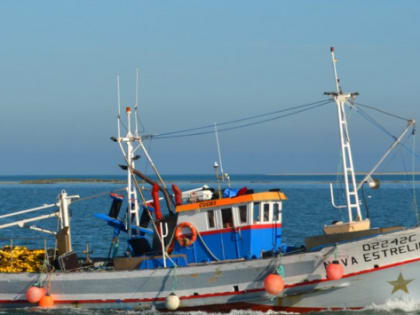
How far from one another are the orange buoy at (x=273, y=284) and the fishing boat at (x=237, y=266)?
0.03 m

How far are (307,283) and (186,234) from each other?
4251 millimetres

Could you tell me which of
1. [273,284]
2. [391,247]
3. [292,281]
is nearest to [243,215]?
[292,281]

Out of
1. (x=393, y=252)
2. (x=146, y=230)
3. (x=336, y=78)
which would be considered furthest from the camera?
(x=146, y=230)

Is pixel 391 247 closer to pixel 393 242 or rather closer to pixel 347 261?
pixel 393 242

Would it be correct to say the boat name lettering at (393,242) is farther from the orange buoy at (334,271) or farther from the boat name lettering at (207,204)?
the boat name lettering at (207,204)

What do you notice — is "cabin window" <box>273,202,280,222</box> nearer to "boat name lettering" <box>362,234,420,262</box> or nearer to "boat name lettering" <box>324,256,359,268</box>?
"boat name lettering" <box>324,256,359,268</box>

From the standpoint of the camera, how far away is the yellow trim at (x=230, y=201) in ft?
75.5

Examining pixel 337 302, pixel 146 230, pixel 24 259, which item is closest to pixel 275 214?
pixel 337 302

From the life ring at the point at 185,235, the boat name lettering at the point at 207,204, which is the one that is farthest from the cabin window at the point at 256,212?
the life ring at the point at 185,235

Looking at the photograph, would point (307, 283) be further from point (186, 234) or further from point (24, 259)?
point (24, 259)

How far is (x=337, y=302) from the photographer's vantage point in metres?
22.1

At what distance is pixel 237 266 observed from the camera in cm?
2212

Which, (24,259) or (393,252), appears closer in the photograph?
(393,252)

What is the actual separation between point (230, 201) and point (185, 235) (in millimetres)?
1870
